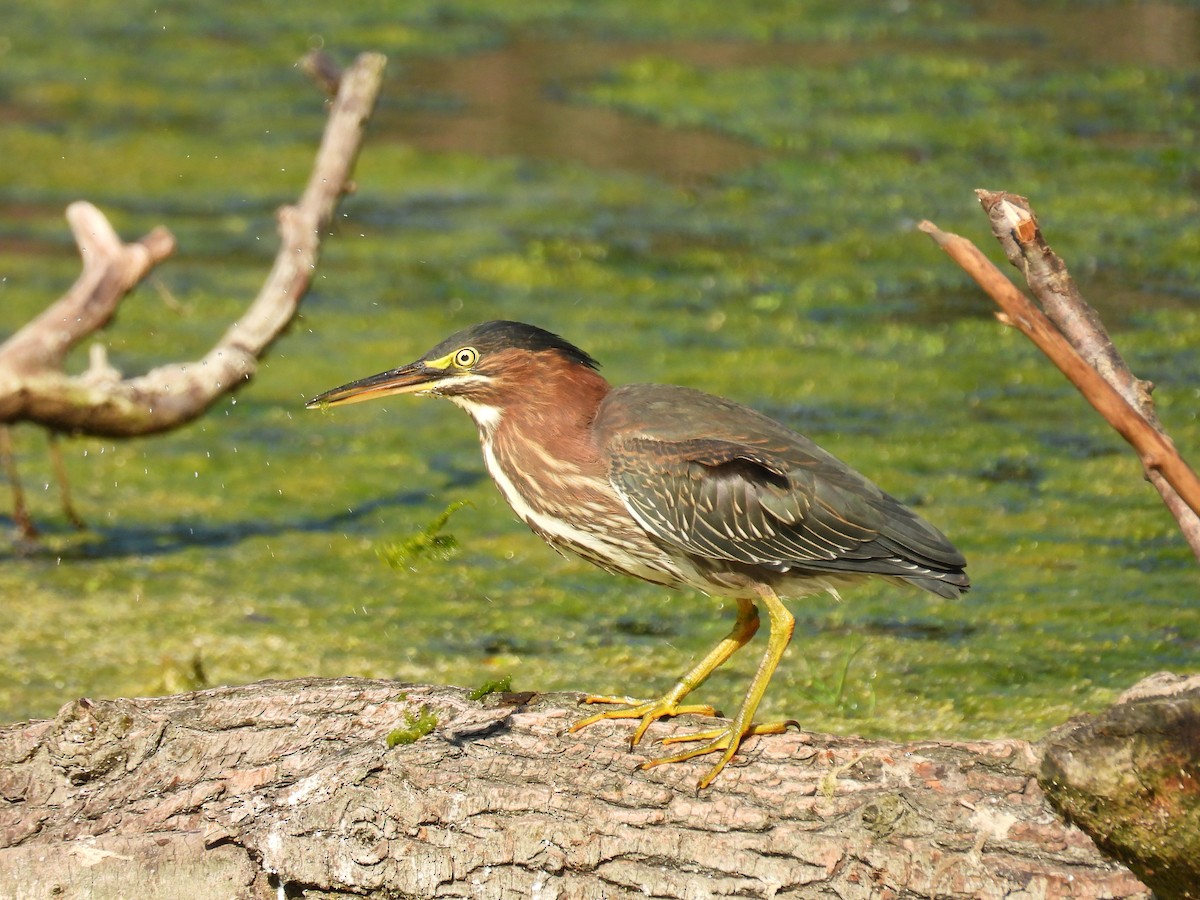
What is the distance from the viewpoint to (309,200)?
6.69m

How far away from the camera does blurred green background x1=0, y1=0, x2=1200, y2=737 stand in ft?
19.1

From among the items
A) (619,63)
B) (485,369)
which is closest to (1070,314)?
(485,369)

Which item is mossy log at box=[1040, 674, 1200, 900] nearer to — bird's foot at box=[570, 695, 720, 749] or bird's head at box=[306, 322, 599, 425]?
bird's foot at box=[570, 695, 720, 749]

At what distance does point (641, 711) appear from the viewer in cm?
391

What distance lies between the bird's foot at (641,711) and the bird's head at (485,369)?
804 millimetres

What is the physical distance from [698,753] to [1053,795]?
77 cm

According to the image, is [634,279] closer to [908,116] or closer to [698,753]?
[908,116]

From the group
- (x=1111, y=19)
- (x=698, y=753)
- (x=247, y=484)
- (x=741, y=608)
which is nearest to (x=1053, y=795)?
(x=698, y=753)

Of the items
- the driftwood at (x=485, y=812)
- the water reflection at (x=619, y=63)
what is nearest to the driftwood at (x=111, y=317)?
the driftwood at (x=485, y=812)

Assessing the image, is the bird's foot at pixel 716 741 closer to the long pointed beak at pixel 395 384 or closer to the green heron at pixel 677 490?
the green heron at pixel 677 490

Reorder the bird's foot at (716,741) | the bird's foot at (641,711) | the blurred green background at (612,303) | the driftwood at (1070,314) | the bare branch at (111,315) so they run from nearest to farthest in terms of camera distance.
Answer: the driftwood at (1070,314) → the bird's foot at (716,741) → the bird's foot at (641,711) → the blurred green background at (612,303) → the bare branch at (111,315)

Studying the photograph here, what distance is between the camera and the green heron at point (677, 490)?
3990 mm

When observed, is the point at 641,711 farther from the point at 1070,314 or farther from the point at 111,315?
the point at 111,315

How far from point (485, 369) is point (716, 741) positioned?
1147mm
